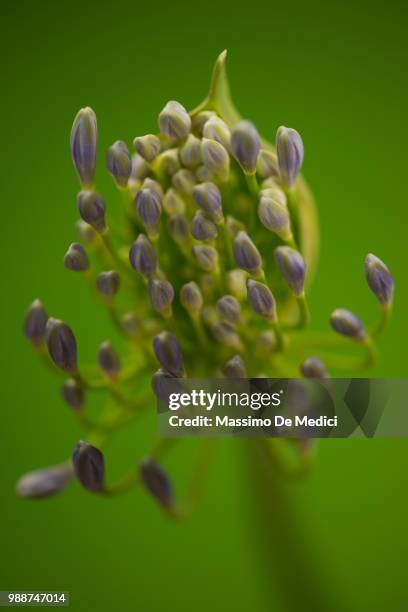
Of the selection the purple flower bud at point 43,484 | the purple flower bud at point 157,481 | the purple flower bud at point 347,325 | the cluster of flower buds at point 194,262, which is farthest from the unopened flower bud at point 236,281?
the purple flower bud at point 43,484

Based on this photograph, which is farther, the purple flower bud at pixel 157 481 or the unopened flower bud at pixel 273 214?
the purple flower bud at pixel 157 481

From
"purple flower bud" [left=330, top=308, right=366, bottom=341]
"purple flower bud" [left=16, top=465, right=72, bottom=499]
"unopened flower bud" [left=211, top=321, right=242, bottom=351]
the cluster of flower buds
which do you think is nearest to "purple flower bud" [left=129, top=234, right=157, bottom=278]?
the cluster of flower buds

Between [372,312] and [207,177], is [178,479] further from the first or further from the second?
[207,177]

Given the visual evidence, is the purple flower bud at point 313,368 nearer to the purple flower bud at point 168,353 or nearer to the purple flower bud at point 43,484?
the purple flower bud at point 168,353

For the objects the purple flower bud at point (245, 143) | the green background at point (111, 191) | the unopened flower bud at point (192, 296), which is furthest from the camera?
the green background at point (111, 191)

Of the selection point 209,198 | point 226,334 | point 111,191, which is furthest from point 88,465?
point 111,191

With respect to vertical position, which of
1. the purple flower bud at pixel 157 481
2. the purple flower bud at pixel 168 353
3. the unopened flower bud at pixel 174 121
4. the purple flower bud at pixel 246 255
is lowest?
the purple flower bud at pixel 157 481

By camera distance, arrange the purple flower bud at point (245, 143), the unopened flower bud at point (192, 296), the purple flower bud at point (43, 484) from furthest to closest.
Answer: the purple flower bud at point (43, 484)
the unopened flower bud at point (192, 296)
the purple flower bud at point (245, 143)

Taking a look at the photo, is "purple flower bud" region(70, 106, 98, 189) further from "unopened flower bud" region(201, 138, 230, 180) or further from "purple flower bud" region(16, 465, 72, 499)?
"purple flower bud" region(16, 465, 72, 499)
